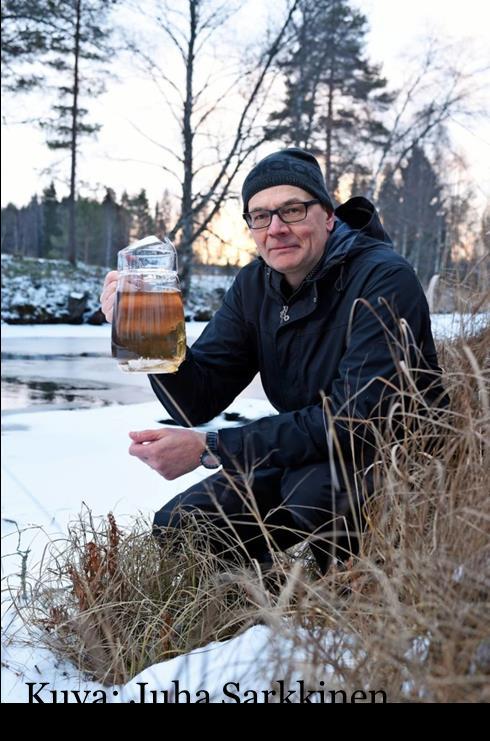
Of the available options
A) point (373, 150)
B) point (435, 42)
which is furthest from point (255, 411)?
point (373, 150)

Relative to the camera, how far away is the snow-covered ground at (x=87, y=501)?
4.98ft

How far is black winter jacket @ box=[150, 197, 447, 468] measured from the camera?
2098 millimetres

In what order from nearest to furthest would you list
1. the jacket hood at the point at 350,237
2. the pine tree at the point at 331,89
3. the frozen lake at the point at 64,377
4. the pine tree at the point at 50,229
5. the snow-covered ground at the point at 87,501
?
the snow-covered ground at the point at 87,501, the jacket hood at the point at 350,237, the frozen lake at the point at 64,377, the pine tree at the point at 331,89, the pine tree at the point at 50,229

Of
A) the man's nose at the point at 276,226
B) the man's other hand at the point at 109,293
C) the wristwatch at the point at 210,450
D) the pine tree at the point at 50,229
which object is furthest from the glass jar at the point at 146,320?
the pine tree at the point at 50,229

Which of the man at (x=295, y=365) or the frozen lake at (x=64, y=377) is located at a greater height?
the man at (x=295, y=365)

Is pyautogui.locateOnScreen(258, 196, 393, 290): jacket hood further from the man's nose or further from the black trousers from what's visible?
the black trousers

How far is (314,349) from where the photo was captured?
8.11 feet

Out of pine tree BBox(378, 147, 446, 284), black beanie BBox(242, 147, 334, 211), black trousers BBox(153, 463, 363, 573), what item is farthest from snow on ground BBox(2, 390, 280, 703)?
pine tree BBox(378, 147, 446, 284)

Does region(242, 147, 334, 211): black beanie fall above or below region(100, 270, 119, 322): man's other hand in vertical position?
above

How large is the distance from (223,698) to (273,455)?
0.92 meters

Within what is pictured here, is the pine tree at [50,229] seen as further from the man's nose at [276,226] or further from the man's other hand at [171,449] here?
the man's other hand at [171,449]

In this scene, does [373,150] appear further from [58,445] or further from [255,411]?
[58,445]

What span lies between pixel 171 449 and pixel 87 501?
194 centimetres

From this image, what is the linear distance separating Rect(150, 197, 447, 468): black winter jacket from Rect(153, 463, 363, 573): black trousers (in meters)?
0.11
